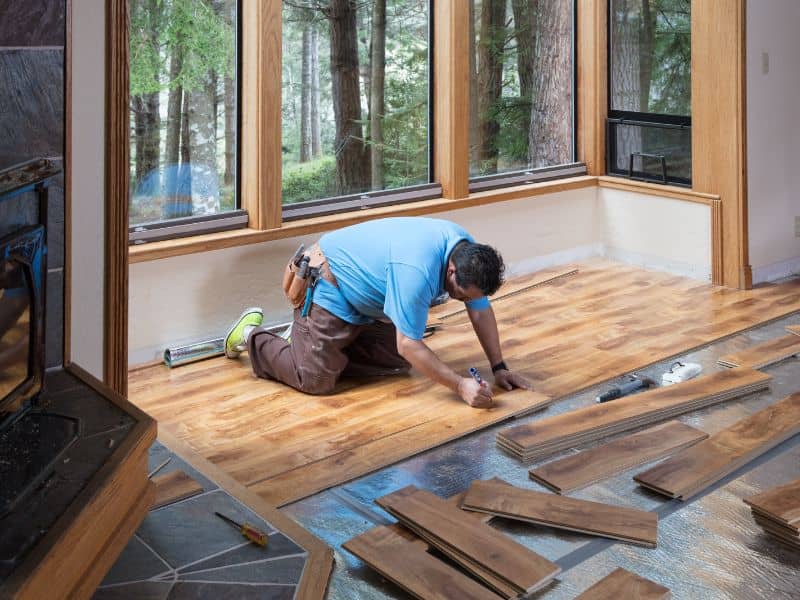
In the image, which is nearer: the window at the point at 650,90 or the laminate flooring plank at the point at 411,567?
the laminate flooring plank at the point at 411,567

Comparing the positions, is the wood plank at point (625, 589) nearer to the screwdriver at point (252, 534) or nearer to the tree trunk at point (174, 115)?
the screwdriver at point (252, 534)

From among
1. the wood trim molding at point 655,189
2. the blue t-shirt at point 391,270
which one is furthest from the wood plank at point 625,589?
the wood trim molding at point 655,189

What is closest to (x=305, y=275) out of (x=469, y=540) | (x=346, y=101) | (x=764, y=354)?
(x=346, y=101)

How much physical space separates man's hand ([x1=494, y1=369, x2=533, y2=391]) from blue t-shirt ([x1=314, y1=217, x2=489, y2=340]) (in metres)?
0.29

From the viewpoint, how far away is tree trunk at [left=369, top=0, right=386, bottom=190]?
563cm

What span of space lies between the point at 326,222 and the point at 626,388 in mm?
1824

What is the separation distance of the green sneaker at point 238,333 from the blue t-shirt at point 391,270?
1.78 ft

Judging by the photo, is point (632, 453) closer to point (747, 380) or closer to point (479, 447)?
point (479, 447)

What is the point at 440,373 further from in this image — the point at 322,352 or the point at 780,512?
the point at 780,512

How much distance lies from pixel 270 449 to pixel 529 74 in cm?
351

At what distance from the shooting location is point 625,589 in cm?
282

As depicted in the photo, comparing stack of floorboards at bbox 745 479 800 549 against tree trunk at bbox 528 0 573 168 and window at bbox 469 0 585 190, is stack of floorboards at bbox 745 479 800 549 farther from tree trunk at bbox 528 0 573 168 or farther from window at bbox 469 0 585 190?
tree trunk at bbox 528 0 573 168

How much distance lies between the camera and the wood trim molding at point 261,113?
16.3 ft

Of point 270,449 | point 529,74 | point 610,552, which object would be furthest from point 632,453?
point 529,74
